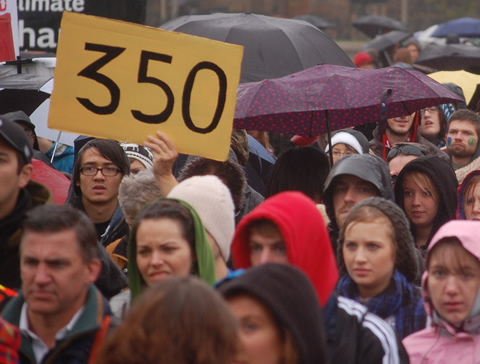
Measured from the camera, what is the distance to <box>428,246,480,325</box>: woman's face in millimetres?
4598

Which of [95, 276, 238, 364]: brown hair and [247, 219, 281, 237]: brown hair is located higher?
[247, 219, 281, 237]: brown hair

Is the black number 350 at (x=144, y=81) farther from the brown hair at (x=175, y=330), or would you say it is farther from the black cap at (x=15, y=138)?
the brown hair at (x=175, y=330)

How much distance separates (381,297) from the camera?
15.8 feet

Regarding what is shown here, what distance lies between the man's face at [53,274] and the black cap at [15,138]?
62 centimetres

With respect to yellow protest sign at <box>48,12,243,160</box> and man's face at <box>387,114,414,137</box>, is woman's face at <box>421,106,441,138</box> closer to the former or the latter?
man's face at <box>387,114,414,137</box>

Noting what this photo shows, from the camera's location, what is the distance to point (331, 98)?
261 inches

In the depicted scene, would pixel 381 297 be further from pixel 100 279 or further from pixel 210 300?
pixel 210 300

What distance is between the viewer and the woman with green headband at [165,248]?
4.36 meters

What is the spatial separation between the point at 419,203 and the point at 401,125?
2.51 meters

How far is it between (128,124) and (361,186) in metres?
1.28

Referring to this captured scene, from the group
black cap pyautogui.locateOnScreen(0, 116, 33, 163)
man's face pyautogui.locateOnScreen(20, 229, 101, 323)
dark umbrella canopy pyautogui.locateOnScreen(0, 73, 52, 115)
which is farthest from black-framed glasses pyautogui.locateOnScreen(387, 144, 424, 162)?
man's face pyautogui.locateOnScreen(20, 229, 101, 323)

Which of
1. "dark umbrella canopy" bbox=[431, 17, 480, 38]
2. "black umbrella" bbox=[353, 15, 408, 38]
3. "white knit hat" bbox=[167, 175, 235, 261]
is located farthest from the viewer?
"black umbrella" bbox=[353, 15, 408, 38]

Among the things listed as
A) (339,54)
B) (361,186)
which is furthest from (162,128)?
(339,54)

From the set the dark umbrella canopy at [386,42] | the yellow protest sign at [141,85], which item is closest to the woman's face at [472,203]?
the yellow protest sign at [141,85]
